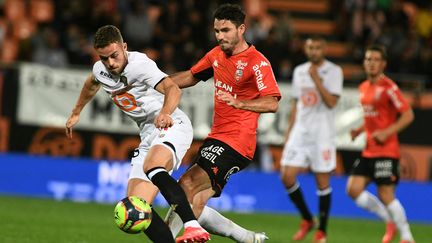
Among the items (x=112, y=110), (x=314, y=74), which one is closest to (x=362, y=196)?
(x=314, y=74)

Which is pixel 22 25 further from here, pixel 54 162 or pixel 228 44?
pixel 228 44

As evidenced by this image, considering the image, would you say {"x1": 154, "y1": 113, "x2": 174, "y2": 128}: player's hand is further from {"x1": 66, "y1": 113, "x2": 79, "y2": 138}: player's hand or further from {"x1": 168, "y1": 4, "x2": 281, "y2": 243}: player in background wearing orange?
{"x1": 66, "y1": 113, "x2": 79, "y2": 138}: player's hand

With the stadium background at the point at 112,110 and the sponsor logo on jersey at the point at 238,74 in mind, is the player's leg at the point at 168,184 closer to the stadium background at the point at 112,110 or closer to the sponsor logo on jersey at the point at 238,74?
the sponsor logo on jersey at the point at 238,74

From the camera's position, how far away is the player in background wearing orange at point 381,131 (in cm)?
1107

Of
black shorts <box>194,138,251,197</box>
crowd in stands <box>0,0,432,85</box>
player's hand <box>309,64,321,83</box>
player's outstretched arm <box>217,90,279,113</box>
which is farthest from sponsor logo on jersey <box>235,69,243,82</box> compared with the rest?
crowd in stands <box>0,0,432,85</box>

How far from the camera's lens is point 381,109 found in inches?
443

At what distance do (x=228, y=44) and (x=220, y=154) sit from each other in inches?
35.7

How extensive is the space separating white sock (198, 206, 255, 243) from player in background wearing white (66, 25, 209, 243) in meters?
0.57

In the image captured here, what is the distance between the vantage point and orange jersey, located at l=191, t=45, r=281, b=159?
8172mm

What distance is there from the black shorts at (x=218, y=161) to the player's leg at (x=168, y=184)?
1.44 feet

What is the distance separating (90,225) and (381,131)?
11.3ft

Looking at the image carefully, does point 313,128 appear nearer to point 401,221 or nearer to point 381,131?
point 381,131

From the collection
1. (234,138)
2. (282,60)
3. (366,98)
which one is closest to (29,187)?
(282,60)

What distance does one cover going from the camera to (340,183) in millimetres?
15625
